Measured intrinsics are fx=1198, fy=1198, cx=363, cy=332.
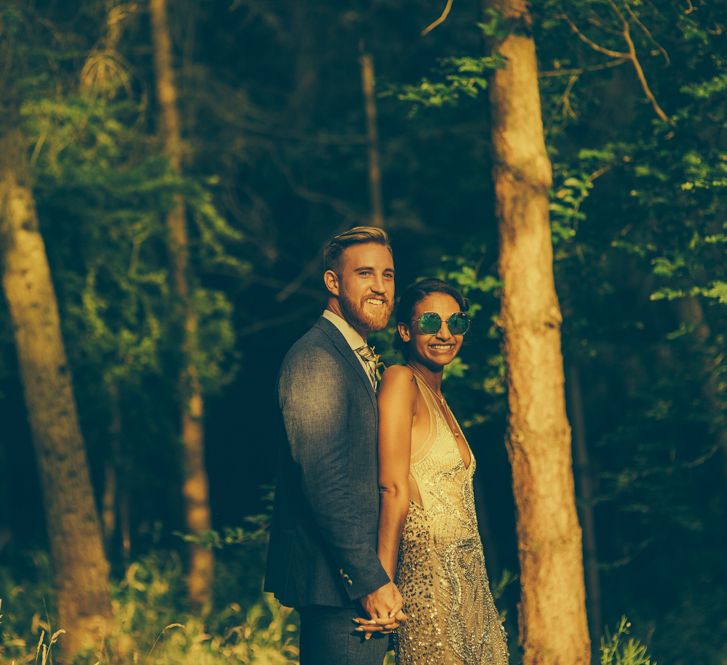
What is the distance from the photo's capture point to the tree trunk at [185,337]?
13.7m

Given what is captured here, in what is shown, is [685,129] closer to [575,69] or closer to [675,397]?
[575,69]

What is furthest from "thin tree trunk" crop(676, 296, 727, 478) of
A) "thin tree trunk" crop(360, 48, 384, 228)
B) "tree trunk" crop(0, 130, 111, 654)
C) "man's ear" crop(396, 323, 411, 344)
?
"thin tree trunk" crop(360, 48, 384, 228)

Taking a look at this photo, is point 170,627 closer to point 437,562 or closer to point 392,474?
point 437,562

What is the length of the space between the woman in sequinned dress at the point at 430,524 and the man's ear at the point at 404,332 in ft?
0.31

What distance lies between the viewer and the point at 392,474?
4.34 metres

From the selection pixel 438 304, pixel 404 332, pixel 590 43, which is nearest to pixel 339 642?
pixel 404 332

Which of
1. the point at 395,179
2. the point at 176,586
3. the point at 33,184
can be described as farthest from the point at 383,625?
the point at 395,179

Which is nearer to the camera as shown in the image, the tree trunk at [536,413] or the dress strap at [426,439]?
the dress strap at [426,439]

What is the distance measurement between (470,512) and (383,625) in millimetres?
630

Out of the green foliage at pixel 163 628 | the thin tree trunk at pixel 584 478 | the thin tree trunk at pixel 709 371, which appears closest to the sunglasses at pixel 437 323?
the green foliage at pixel 163 628

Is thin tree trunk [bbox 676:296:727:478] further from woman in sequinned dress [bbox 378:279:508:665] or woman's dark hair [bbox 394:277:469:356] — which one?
woman in sequinned dress [bbox 378:279:508:665]

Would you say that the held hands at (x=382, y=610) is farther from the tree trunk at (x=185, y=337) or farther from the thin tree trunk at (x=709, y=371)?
the tree trunk at (x=185, y=337)

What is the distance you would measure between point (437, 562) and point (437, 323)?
93cm

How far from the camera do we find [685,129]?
729cm
